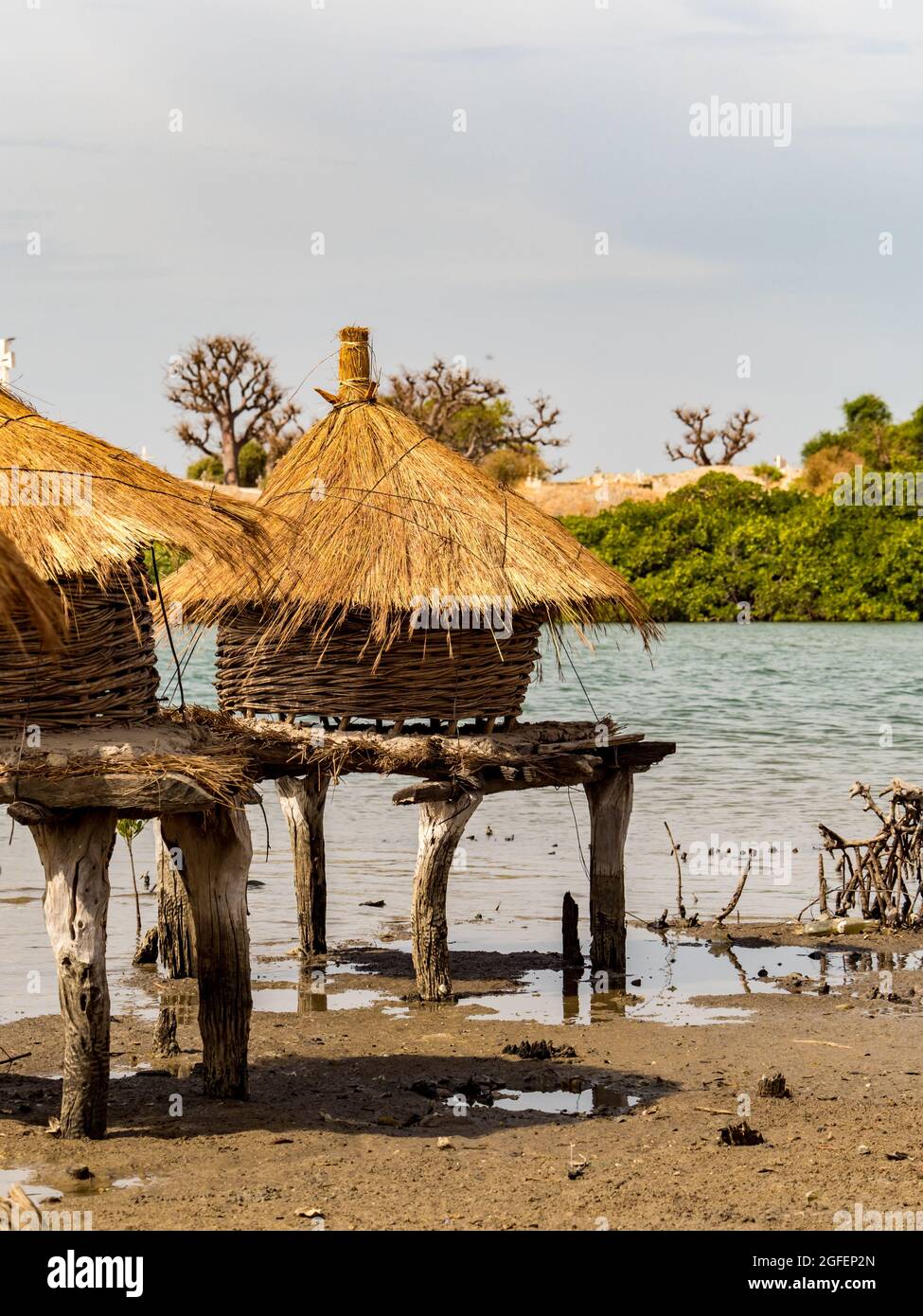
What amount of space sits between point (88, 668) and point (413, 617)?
Answer: 279 cm

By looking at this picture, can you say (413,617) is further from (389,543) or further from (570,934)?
(570,934)

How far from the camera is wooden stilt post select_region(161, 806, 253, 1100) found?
7.75 meters

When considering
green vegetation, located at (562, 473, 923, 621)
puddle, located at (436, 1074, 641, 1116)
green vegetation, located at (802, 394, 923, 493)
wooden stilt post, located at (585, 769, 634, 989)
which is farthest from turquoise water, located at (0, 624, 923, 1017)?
green vegetation, located at (802, 394, 923, 493)

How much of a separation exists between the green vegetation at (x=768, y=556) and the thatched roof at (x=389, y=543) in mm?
45508

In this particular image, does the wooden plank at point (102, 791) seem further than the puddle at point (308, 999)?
No

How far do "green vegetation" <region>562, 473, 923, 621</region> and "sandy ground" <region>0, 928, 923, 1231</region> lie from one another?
4691cm

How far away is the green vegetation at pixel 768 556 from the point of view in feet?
185

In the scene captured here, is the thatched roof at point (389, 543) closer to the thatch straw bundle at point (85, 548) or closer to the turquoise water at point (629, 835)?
the turquoise water at point (629, 835)

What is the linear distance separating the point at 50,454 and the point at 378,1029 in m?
4.08

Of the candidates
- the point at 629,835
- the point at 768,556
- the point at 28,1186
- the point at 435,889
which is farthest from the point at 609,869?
the point at 768,556

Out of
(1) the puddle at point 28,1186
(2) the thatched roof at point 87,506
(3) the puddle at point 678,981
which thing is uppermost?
(2) the thatched roof at point 87,506

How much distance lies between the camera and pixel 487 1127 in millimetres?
7852

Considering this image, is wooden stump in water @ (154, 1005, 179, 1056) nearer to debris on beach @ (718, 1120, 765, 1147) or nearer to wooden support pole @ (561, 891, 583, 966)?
debris on beach @ (718, 1120, 765, 1147)

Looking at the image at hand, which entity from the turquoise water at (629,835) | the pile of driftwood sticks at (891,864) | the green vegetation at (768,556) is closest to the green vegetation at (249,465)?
the green vegetation at (768,556)
